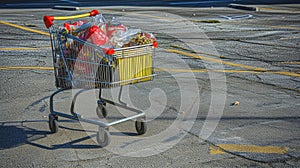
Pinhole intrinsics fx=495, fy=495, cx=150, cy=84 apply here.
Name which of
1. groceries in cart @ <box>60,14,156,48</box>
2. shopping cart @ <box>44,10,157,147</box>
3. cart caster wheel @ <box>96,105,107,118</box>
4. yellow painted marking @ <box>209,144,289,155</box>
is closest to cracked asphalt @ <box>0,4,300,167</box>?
yellow painted marking @ <box>209,144,289,155</box>

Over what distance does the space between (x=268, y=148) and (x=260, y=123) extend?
2.62 feet

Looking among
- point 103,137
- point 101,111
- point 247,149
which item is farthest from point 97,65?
point 247,149

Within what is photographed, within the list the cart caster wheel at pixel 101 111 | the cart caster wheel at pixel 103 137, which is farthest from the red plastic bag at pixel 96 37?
the cart caster wheel at pixel 101 111

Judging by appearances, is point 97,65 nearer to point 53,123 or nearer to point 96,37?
point 96,37

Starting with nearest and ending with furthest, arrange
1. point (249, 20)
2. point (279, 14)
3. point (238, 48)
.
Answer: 1. point (238, 48)
2. point (249, 20)
3. point (279, 14)

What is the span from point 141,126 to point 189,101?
1.40 m

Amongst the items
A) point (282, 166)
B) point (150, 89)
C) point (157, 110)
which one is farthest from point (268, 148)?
point (150, 89)

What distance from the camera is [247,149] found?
17.5 ft

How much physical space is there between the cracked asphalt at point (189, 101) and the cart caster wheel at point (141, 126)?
9cm

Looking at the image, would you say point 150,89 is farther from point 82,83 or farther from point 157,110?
point 82,83

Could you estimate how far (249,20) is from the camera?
15016mm

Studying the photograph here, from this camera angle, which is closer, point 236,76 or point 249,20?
point 236,76

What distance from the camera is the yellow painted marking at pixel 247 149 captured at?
5.26 m

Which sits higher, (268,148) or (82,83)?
(82,83)
